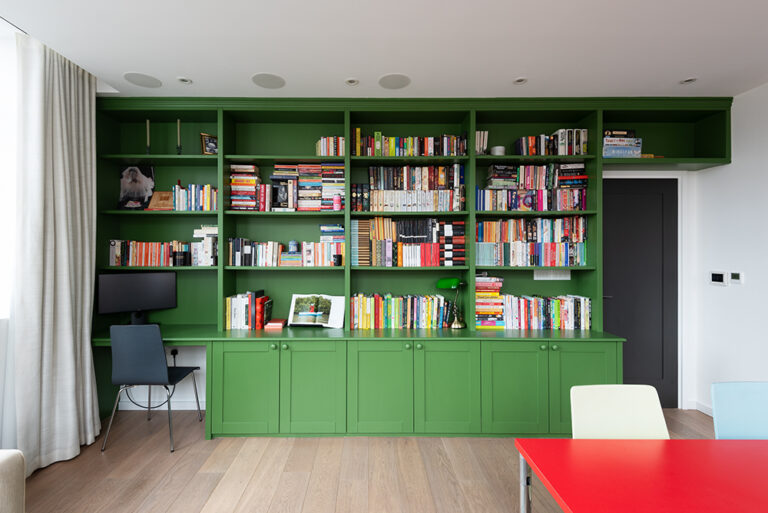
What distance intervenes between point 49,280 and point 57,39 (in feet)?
4.98

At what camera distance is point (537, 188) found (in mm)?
3461

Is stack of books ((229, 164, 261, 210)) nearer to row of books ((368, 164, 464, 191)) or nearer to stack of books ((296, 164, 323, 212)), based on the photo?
stack of books ((296, 164, 323, 212))

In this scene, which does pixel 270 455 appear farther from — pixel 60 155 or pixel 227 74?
pixel 227 74

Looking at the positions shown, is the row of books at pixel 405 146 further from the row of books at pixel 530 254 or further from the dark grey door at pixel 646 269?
the dark grey door at pixel 646 269

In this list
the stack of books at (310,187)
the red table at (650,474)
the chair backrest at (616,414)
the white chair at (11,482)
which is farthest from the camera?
the stack of books at (310,187)

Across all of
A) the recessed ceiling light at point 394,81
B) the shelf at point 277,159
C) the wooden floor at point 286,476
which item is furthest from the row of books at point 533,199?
the wooden floor at point 286,476

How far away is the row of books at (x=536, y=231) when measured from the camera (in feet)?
11.4

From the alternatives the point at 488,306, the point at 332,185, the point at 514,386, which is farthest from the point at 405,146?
the point at 514,386

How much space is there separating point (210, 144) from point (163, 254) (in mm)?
1036

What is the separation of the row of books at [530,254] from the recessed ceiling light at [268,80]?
2.04 m

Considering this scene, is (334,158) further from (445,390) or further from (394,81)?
(445,390)

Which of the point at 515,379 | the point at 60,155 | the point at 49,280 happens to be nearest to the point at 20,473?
the point at 49,280

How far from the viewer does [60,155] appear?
9.09ft

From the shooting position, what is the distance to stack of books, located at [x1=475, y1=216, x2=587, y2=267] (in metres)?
3.44
